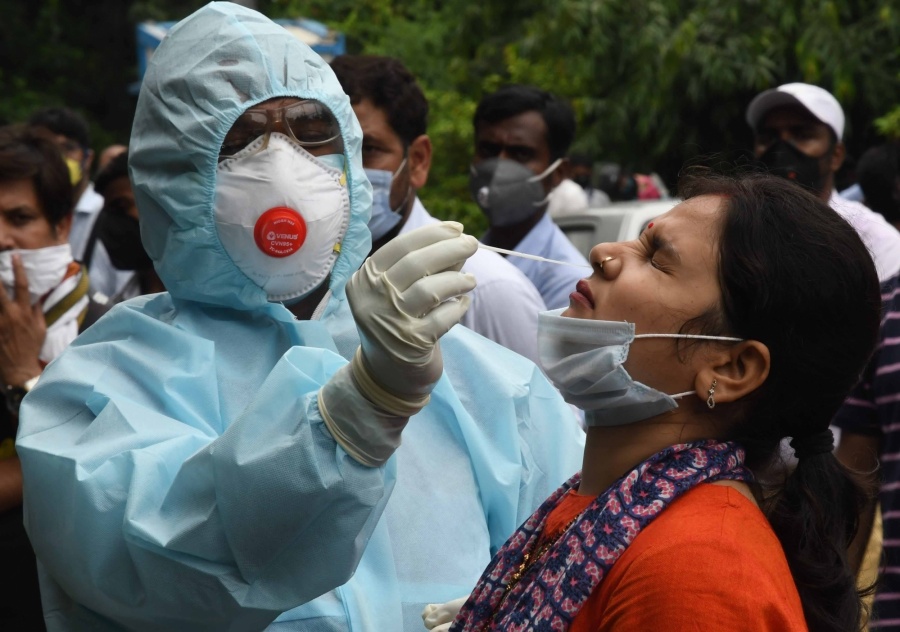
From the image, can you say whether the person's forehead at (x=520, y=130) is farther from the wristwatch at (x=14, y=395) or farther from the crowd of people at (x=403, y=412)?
the crowd of people at (x=403, y=412)

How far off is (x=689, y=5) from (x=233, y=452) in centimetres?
1109

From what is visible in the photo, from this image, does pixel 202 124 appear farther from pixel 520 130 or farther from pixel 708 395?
pixel 520 130

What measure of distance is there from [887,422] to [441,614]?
2019mm

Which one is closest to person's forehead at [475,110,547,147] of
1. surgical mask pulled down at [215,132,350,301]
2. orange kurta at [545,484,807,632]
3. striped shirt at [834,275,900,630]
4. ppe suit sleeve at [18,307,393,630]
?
striped shirt at [834,275,900,630]

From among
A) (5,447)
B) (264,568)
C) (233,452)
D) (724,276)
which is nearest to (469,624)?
(264,568)

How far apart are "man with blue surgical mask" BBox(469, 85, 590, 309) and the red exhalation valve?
2718 millimetres

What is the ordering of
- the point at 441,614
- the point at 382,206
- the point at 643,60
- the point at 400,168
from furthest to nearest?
the point at 643,60 < the point at 400,168 < the point at 382,206 < the point at 441,614

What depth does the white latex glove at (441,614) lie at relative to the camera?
2.14 meters

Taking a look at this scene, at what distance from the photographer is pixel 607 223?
24.9 ft

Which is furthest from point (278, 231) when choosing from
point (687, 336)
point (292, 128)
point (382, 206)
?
point (382, 206)

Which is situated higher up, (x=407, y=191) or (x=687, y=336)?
(x=687, y=336)

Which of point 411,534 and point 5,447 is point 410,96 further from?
point 411,534

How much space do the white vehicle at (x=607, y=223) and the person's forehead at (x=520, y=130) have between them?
5.89ft

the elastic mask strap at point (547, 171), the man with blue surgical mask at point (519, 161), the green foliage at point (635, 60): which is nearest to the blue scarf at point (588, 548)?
the man with blue surgical mask at point (519, 161)
